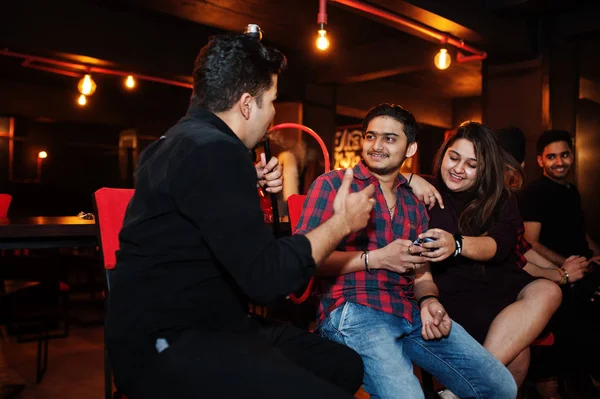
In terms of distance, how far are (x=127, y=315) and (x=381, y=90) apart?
10.3 meters

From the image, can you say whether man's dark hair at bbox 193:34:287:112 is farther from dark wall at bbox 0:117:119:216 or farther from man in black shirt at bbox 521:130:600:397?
dark wall at bbox 0:117:119:216

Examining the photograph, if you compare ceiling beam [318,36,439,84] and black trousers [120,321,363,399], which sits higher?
ceiling beam [318,36,439,84]

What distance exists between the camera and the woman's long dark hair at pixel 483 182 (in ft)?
7.38

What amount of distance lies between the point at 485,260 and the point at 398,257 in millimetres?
530

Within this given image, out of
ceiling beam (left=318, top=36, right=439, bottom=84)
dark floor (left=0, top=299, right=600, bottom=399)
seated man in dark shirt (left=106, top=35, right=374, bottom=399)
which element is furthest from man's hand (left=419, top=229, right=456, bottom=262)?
ceiling beam (left=318, top=36, right=439, bottom=84)

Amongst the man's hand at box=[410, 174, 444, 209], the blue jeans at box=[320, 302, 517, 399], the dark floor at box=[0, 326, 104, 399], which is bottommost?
the dark floor at box=[0, 326, 104, 399]

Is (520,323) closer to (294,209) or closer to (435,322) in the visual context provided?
(435,322)

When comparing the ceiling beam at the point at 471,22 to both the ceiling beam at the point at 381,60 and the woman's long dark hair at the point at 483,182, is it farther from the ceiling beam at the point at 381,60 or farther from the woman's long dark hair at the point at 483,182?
the woman's long dark hair at the point at 483,182

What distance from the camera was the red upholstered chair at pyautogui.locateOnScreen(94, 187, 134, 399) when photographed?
172 centimetres

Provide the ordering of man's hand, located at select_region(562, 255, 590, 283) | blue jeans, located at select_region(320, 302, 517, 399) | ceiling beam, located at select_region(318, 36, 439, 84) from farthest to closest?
ceiling beam, located at select_region(318, 36, 439, 84) → man's hand, located at select_region(562, 255, 590, 283) → blue jeans, located at select_region(320, 302, 517, 399)

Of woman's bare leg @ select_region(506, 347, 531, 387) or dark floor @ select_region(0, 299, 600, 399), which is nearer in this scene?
woman's bare leg @ select_region(506, 347, 531, 387)

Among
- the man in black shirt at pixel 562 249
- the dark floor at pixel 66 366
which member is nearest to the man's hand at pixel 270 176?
the man in black shirt at pixel 562 249

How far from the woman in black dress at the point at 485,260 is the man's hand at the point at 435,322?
25 cm

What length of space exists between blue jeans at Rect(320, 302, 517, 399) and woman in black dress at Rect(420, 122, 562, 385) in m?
0.23
